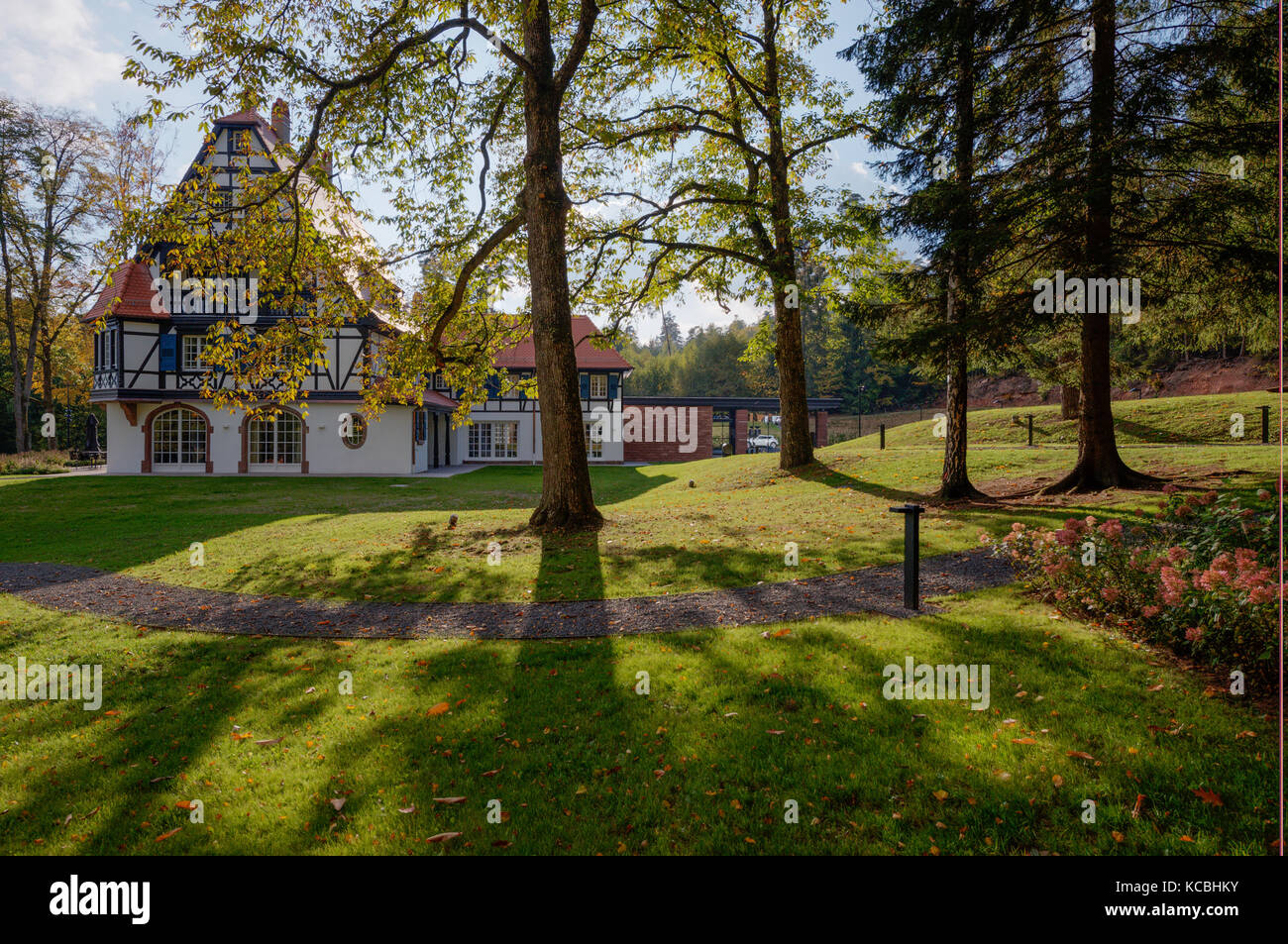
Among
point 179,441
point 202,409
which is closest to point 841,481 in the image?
point 202,409

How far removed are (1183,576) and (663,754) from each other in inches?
163

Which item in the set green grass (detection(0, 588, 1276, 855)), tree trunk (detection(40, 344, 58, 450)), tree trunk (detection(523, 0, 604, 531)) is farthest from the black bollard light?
tree trunk (detection(40, 344, 58, 450))

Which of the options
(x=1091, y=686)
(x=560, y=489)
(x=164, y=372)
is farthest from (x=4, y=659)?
(x=164, y=372)

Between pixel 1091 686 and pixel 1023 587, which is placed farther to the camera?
pixel 1023 587

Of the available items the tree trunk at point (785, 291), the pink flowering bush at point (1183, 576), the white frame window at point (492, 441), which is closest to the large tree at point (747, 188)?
the tree trunk at point (785, 291)

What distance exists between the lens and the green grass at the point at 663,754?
2889mm

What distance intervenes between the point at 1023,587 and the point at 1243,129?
704 cm

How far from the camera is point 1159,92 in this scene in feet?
27.1

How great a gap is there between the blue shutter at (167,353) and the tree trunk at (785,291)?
22.7 m

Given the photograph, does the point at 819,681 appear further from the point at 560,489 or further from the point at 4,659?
the point at 4,659

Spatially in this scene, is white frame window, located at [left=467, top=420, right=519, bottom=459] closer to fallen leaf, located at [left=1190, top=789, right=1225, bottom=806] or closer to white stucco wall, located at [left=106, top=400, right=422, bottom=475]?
white stucco wall, located at [left=106, top=400, right=422, bottom=475]

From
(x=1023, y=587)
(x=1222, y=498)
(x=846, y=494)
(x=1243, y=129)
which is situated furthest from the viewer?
(x=846, y=494)

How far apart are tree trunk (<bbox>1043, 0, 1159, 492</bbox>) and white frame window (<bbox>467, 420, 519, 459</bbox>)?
84.0ft

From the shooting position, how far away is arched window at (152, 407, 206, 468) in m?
24.0
